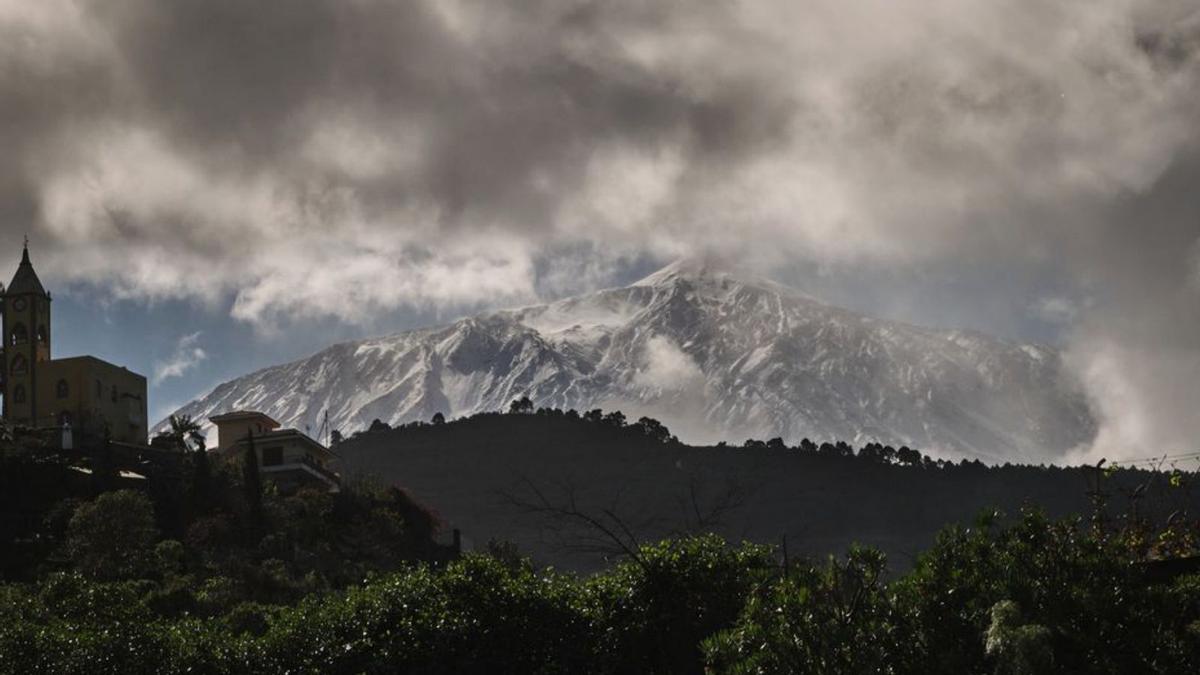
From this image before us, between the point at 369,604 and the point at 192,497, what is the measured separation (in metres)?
33.9

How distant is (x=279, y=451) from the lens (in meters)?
66.1

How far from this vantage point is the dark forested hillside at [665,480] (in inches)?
3472

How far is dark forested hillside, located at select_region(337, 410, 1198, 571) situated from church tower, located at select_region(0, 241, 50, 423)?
22.6 meters

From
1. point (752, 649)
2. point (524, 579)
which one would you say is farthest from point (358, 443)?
point (752, 649)

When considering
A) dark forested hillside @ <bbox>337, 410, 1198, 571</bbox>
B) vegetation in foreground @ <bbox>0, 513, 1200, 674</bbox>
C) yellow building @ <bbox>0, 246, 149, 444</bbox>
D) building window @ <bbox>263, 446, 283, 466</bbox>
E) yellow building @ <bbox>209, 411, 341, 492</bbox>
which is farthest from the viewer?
dark forested hillside @ <bbox>337, 410, 1198, 571</bbox>

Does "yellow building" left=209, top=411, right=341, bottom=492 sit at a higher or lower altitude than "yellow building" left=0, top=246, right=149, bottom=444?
lower

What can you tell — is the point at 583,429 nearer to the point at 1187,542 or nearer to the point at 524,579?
the point at 524,579

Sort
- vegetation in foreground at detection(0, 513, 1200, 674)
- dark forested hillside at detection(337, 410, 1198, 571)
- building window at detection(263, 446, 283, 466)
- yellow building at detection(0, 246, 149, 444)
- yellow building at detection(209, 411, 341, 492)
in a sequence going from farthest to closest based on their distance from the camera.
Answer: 1. dark forested hillside at detection(337, 410, 1198, 571)
2. building window at detection(263, 446, 283, 466)
3. yellow building at detection(209, 411, 341, 492)
4. yellow building at detection(0, 246, 149, 444)
5. vegetation in foreground at detection(0, 513, 1200, 674)

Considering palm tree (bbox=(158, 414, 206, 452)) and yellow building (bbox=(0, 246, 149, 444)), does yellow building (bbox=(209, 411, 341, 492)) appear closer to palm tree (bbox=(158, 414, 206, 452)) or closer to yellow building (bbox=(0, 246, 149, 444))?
palm tree (bbox=(158, 414, 206, 452))

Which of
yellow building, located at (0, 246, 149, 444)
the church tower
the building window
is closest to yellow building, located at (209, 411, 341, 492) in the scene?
the building window

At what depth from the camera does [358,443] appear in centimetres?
10669

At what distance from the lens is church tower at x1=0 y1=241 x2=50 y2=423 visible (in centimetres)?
6344

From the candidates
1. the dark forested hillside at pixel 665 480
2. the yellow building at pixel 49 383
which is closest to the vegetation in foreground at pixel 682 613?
the yellow building at pixel 49 383

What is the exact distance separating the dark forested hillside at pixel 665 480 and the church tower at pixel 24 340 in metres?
22.6
